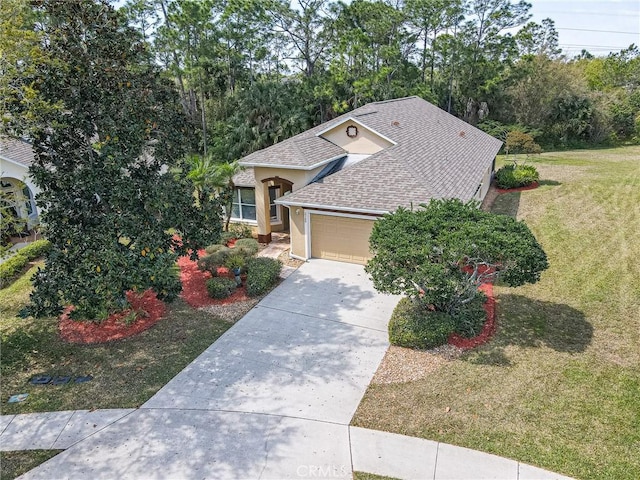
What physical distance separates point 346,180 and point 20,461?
1298 centimetres

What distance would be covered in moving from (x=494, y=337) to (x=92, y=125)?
11610 millimetres

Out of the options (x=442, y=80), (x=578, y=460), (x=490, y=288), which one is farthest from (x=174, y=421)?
(x=442, y=80)

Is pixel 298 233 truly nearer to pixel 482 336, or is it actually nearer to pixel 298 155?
pixel 298 155

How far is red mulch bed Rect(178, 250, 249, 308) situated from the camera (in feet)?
46.3

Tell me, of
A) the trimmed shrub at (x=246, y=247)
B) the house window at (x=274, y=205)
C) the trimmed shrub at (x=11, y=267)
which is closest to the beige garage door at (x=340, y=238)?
the trimmed shrub at (x=246, y=247)

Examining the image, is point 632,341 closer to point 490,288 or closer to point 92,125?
point 490,288

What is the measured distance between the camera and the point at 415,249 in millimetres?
10547

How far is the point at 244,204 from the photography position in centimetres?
2072

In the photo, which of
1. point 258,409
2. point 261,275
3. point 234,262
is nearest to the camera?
point 258,409

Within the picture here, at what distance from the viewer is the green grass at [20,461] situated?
295 inches

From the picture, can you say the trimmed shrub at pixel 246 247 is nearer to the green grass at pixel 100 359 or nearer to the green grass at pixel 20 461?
the green grass at pixel 100 359

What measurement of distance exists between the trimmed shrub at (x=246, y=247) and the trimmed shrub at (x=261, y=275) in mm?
529

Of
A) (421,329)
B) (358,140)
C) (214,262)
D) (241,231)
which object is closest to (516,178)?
(358,140)

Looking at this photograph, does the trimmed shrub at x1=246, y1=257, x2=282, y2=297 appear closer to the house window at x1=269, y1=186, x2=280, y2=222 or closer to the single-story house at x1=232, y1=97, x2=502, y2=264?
the single-story house at x1=232, y1=97, x2=502, y2=264
